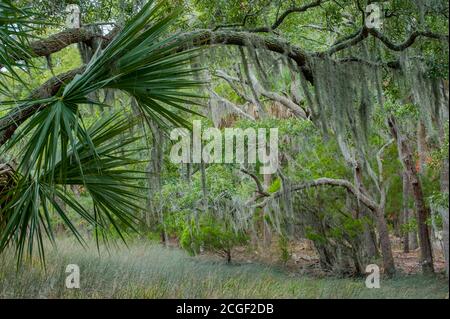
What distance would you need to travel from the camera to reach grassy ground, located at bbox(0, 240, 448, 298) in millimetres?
6391

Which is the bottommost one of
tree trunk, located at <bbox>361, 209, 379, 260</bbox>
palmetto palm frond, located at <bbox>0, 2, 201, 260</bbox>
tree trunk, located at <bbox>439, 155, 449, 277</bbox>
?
tree trunk, located at <bbox>361, 209, 379, 260</bbox>

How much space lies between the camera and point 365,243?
11023mm

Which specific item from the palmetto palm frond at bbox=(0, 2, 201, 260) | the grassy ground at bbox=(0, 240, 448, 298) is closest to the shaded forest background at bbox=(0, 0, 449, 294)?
the palmetto palm frond at bbox=(0, 2, 201, 260)

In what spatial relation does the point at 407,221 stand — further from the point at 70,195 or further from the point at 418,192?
the point at 70,195

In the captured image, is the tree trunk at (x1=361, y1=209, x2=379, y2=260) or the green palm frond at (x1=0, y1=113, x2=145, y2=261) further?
the tree trunk at (x1=361, y1=209, x2=379, y2=260)

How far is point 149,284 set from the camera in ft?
23.0

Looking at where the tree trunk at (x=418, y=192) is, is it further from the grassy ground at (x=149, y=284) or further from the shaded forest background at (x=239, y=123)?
the grassy ground at (x=149, y=284)

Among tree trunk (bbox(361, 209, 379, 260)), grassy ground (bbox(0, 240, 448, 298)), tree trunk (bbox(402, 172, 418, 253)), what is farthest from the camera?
tree trunk (bbox(402, 172, 418, 253))

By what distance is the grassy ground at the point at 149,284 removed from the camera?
21.0 feet

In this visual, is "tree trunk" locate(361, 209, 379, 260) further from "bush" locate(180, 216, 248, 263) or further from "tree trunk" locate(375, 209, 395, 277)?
"bush" locate(180, 216, 248, 263)

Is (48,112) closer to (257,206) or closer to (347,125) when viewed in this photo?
(347,125)

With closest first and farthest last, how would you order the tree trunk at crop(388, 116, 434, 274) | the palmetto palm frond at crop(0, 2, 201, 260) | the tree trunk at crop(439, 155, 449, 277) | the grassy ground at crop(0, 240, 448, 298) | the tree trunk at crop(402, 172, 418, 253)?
the palmetto palm frond at crop(0, 2, 201, 260)
the tree trunk at crop(439, 155, 449, 277)
the grassy ground at crop(0, 240, 448, 298)
the tree trunk at crop(388, 116, 434, 274)
the tree trunk at crop(402, 172, 418, 253)

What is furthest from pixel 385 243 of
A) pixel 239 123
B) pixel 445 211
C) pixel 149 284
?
pixel 149 284
